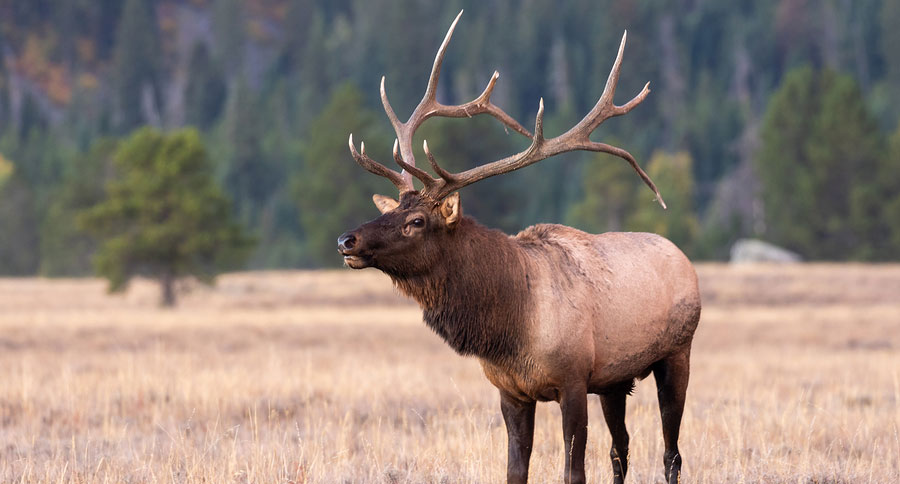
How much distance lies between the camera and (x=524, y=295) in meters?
7.94

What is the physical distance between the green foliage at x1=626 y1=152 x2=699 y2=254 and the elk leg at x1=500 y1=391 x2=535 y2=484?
42.9 metres

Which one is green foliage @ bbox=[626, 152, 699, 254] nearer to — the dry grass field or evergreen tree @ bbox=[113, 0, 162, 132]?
the dry grass field

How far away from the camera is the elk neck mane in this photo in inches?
309

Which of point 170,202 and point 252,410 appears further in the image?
point 170,202

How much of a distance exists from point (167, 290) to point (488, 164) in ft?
92.9

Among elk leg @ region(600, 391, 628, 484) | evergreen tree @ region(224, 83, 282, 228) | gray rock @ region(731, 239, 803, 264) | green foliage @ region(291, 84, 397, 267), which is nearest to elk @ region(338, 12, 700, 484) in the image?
elk leg @ region(600, 391, 628, 484)

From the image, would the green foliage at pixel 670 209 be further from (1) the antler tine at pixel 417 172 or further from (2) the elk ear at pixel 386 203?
(1) the antler tine at pixel 417 172

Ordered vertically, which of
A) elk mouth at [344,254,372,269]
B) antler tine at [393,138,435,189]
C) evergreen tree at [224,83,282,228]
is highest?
evergreen tree at [224,83,282,228]

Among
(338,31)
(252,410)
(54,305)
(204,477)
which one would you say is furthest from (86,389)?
(338,31)

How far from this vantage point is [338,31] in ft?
461

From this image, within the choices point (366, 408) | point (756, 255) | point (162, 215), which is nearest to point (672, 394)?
point (366, 408)

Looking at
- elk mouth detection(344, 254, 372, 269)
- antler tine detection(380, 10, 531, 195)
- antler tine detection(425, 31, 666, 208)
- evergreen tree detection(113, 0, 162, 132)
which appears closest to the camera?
elk mouth detection(344, 254, 372, 269)

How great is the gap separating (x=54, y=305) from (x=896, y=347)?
78.2 ft

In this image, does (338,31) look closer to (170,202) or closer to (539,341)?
(170,202)
